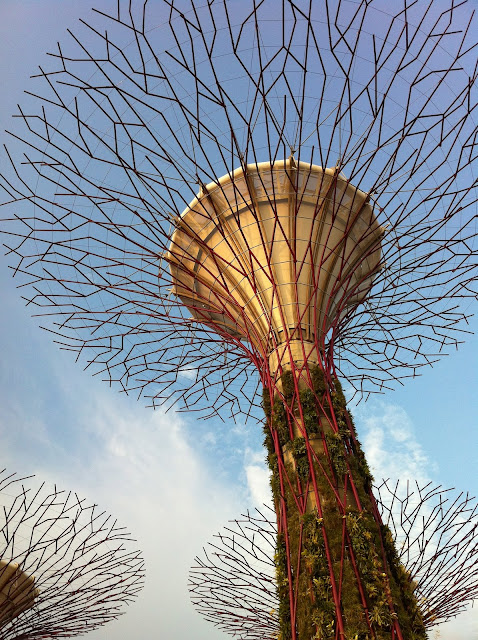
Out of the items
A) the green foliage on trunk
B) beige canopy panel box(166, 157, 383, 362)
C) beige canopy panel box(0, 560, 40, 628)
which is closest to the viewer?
the green foliage on trunk

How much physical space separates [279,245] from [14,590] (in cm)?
1025

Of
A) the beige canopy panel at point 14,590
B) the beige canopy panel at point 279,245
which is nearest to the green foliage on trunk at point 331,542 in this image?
the beige canopy panel at point 279,245

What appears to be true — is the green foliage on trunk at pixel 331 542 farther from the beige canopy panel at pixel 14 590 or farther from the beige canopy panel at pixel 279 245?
the beige canopy panel at pixel 14 590

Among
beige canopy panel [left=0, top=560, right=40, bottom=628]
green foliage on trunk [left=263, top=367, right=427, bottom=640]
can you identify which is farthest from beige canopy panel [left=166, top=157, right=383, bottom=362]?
beige canopy panel [left=0, top=560, right=40, bottom=628]

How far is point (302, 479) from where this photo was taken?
699cm

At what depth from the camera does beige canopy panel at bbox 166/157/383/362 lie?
8.90 meters

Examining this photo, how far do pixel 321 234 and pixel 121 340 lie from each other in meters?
5.85

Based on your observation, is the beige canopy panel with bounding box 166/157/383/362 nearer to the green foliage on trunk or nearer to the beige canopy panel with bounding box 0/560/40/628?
the green foliage on trunk

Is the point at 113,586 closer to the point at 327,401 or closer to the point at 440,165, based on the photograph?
the point at 327,401

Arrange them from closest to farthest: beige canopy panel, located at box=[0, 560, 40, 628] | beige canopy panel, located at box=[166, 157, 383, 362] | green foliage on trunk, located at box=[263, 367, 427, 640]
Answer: green foliage on trunk, located at box=[263, 367, 427, 640], beige canopy panel, located at box=[166, 157, 383, 362], beige canopy panel, located at box=[0, 560, 40, 628]

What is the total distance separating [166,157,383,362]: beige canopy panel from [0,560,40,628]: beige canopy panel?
806 cm

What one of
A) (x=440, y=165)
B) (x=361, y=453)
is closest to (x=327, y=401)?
(x=361, y=453)

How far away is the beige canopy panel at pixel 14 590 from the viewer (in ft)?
38.5

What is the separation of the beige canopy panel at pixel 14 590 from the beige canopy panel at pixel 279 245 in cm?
806
